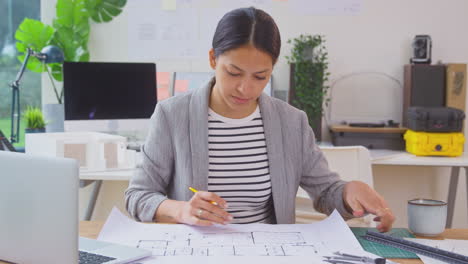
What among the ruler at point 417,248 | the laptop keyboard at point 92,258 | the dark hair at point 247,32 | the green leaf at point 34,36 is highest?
the green leaf at point 34,36

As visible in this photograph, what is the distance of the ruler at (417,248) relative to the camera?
3.40 ft

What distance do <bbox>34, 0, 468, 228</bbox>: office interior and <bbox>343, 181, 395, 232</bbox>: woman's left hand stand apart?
2092 millimetres

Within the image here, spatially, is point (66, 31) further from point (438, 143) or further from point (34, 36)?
point (438, 143)

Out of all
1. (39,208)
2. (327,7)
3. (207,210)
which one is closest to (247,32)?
(207,210)

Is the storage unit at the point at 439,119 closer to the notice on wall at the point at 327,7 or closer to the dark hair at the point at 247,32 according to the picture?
the notice on wall at the point at 327,7

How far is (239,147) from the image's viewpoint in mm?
1549

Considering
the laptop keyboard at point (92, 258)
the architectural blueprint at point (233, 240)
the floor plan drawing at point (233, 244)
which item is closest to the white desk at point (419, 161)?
the architectural blueprint at point (233, 240)

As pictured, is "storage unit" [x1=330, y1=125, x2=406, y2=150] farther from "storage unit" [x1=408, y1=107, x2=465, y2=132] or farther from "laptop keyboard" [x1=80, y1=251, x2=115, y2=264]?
"laptop keyboard" [x1=80, y1=251, x2=115, y2=264]

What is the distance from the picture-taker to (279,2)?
11.1ft

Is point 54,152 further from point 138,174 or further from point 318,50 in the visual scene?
point 318,50

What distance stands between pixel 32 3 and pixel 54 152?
1718 mm

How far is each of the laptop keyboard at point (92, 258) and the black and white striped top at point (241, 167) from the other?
0.54 m

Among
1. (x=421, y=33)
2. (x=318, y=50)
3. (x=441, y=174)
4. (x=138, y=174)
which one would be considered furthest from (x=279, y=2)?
(x=138, y=174)

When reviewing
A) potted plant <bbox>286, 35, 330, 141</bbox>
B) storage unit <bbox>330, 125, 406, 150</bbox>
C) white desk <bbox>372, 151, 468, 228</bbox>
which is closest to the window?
potted plant <bbox>286, 35, 330, 141</bbox>
